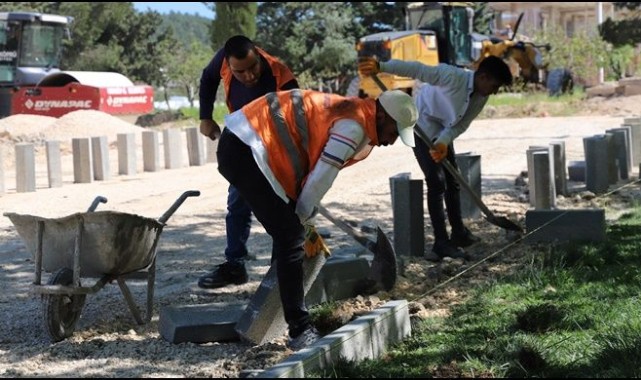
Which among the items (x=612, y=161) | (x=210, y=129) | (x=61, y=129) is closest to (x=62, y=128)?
(x=61, y=129)

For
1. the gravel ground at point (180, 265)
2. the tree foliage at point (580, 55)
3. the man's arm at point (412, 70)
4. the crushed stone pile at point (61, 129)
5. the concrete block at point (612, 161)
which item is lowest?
the gravel ground at point (180, 265)

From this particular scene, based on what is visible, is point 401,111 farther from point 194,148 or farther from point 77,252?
point 194,148

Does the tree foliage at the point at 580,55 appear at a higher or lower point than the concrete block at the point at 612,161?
higher

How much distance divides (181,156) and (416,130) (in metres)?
10.7

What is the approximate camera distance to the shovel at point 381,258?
689 cm

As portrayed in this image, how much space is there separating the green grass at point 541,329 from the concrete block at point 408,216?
0.92 m

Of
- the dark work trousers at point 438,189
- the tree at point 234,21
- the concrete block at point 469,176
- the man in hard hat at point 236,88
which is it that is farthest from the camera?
the tree at point 234,21

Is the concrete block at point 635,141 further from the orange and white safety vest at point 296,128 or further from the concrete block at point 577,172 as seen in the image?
the orange and white safety vest at point 296,128

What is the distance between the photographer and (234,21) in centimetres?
3794

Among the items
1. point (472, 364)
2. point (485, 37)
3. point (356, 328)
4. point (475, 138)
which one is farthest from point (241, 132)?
point (485, 37)

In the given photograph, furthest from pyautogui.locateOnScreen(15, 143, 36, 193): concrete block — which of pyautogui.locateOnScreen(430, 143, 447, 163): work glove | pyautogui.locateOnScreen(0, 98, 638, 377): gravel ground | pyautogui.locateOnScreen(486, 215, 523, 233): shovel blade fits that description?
pyautogui.locateOnScreen(430, 143, 447, 163): work glove

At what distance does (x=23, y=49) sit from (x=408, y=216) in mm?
22396

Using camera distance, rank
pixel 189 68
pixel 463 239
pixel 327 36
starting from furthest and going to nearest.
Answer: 1. pixel 189 68
2. pixel 327 36
3. pixel 463 239

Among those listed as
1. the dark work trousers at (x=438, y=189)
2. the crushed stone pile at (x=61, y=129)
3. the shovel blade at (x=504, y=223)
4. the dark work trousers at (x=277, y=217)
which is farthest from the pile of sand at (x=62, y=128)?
the dark work trousers at (x=277, y=217)
